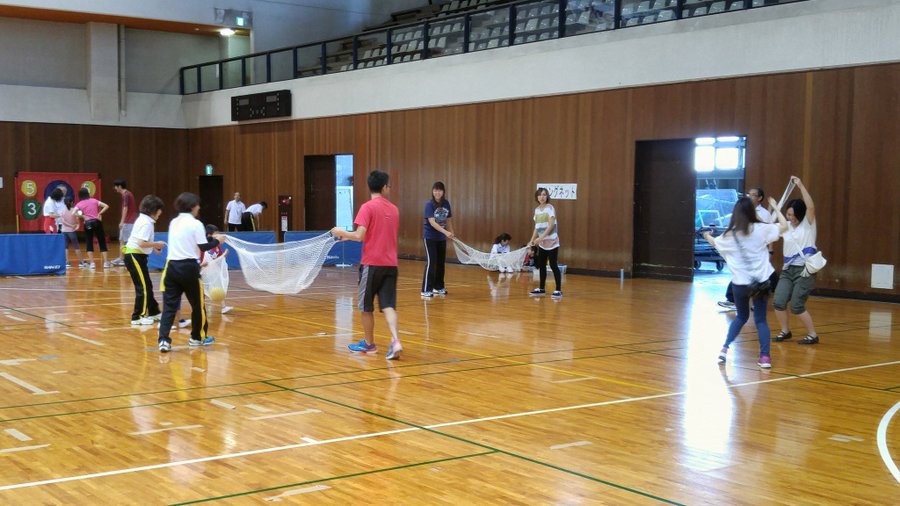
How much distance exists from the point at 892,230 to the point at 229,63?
21.5 metres

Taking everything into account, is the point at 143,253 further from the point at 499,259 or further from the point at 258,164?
the point at 258,164

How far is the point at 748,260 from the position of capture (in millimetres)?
8547

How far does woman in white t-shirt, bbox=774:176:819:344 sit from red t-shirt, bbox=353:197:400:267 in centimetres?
445

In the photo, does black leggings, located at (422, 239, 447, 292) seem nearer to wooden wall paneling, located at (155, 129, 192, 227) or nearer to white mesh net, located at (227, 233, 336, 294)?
white mesh net, located at (227, 233, 336, 294)

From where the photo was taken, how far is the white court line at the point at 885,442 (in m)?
5.31

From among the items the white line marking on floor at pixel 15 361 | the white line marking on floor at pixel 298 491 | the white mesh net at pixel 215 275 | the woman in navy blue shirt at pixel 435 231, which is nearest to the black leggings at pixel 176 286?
the white line marking on floor at pixel 15 361

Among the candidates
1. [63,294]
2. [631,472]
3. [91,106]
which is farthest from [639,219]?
[91,106]

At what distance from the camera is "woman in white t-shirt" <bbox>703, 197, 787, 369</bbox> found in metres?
8.53

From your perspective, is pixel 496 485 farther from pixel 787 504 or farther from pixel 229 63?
pixel 229 63

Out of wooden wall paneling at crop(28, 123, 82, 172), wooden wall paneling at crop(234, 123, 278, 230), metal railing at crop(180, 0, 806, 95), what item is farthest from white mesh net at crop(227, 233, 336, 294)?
wooden wall paneling at crop(28, 123, 82, 172)

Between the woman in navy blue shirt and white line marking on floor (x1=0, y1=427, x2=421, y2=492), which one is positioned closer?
white line marking on floor (x1=0, y1=427, x2=421, y2=492)

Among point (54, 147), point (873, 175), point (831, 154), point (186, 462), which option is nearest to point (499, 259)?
point (831, 154)

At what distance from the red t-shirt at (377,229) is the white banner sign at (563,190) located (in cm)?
1137

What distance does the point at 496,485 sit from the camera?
4973mm
